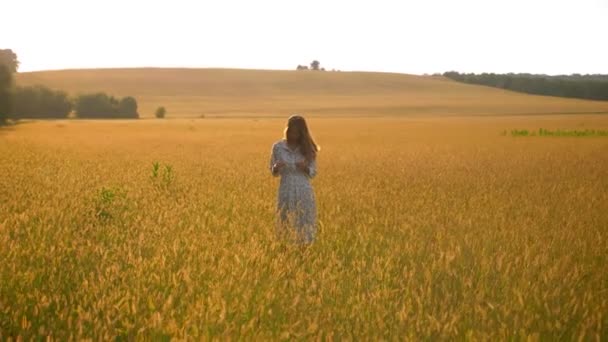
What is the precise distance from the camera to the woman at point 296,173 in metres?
6.02

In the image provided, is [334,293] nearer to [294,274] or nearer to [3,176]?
[294,274]

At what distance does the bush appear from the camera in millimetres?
64125

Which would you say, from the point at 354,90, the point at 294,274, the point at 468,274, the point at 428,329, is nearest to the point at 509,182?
the point at 468,274

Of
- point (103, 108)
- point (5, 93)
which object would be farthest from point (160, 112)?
point (5, 93)

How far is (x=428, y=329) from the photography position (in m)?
3.29

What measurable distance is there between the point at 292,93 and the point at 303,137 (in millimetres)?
81276

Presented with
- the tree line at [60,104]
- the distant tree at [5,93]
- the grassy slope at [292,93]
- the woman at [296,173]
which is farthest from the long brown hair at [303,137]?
the tree line at [60,104]

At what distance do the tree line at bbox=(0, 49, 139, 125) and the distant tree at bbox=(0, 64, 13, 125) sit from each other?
16.3 meters

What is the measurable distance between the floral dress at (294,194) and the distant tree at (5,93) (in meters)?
42.0

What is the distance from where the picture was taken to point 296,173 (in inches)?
245

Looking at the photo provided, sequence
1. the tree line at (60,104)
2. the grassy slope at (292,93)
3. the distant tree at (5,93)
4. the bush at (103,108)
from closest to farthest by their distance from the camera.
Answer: the distant tree at (5,93)
the tree line at (60,104)
the bush at (103,108)
the grassy slope at (292,93)

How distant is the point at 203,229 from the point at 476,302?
2.90m

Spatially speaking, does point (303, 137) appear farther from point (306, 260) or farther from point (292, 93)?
point (292, 93)

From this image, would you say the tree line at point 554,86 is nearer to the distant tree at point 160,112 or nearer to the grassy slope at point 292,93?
the grassy slope at point 292,93
